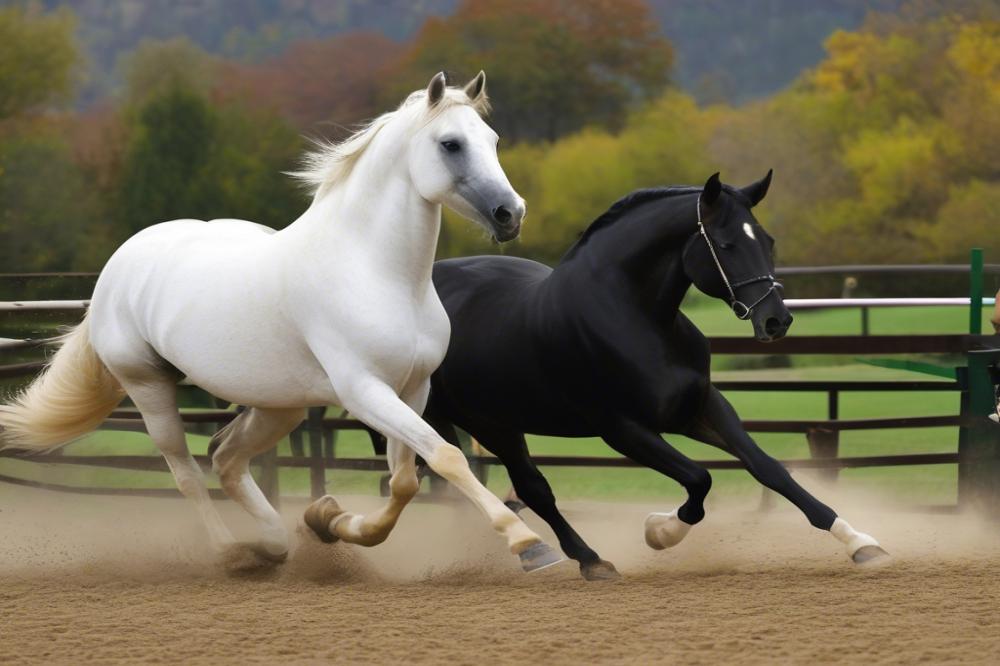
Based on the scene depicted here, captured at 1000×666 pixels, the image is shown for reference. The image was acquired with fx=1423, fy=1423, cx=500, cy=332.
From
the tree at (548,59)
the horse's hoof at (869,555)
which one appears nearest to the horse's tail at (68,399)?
the horse's hoof at (869,555)

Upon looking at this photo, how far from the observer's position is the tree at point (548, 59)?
2080 centimetres

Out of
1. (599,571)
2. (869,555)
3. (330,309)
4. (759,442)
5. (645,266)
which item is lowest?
→ (759,442)

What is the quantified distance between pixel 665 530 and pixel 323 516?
1322 millimetres

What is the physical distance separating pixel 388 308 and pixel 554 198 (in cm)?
1370

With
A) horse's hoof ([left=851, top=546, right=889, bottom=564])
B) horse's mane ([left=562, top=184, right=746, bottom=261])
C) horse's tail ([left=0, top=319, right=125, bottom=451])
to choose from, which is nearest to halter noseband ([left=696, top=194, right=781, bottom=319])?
horse's mane ([left=562, top=184, right=746, bottom=261])

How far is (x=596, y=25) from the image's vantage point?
23125 millimetres

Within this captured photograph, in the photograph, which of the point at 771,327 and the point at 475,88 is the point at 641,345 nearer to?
the point at 771,327

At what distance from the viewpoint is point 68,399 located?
5.80m

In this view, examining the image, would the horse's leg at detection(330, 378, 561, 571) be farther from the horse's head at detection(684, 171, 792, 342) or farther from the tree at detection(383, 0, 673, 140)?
the tree at detection(383, 0, 673, 140)

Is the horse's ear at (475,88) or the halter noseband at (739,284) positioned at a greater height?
the horse's ear at (475,88)

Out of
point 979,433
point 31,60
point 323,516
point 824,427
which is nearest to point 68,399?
point 323,516

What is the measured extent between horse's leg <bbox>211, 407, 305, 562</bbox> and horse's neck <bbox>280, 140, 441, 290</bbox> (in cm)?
88

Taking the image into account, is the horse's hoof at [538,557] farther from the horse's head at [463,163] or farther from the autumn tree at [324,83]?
the autumn tree at [324,83]

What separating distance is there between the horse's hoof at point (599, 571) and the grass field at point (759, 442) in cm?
297
